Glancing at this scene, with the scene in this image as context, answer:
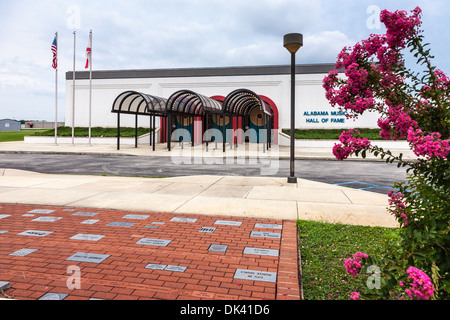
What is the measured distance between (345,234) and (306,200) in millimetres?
2450

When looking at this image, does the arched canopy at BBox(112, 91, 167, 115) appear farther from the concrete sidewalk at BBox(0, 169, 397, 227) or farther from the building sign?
the building sign

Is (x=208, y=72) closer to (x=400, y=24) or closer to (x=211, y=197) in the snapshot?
(x=211, y=197)

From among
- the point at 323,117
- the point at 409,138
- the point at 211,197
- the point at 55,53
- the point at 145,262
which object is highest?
the point at 55,53

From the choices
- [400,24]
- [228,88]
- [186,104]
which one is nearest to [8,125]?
[228,88]

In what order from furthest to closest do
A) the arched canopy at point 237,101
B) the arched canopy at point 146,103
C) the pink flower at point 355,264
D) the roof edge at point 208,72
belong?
the roof edge at point 208,72
the arched canopy at point 146,103
the arched canopy at point 237,101
the pink flower at point 355,264

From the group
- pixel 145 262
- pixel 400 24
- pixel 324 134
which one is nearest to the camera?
pixel 400 24

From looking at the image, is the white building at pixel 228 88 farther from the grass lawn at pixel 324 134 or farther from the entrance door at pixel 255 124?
the entrance door at pixel 255 124

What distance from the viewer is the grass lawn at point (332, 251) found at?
331 centimetres

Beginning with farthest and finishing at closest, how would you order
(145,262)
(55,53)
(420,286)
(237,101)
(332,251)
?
(55,53)
(237,101)
(332,251)
(145,262)
(420,286)

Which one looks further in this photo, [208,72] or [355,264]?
[208,72]

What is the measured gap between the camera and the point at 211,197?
7574 millimetres

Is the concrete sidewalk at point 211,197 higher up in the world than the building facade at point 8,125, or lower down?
lower down

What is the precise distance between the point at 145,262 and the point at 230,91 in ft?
104

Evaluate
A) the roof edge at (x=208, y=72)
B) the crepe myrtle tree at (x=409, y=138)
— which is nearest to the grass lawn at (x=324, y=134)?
the roof edge at (x=208, y=72)
